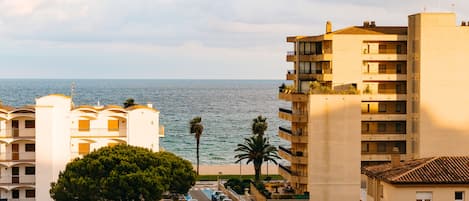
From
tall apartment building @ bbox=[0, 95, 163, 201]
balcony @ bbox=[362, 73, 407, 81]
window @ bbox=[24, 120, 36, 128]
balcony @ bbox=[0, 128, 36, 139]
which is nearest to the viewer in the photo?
tall apartment building @ bbox=[0, 95, 163, 201]

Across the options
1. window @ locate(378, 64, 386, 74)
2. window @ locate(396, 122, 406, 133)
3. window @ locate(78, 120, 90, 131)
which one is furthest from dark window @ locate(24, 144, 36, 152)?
window @ locate(396, 122, 406, 133)

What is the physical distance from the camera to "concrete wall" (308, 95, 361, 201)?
80.9 metres

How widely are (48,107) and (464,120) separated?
3991cm

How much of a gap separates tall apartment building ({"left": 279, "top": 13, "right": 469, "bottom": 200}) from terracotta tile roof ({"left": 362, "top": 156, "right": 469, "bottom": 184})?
3523 centimetres

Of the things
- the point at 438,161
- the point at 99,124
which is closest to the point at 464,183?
the point at 438,161

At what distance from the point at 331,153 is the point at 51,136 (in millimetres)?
26396

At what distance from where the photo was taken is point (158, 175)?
8056 cm

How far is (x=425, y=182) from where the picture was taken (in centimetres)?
5422

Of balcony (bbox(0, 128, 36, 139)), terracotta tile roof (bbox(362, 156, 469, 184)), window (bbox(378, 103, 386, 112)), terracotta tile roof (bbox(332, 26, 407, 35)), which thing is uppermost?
terracotta tile roof (bbox(332, 26, 407, 35))

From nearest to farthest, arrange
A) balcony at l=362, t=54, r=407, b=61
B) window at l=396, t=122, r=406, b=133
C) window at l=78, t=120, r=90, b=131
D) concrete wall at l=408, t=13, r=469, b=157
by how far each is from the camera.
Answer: window at l=78, t=120, r=90, b=131, concrete wall at l=408, t=13, r=469, b=157, balcony at l=362, t=54, r=407, b=61, window at l=396, t=122, r=406, b=133

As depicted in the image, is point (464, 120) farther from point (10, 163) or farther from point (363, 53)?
point (10, 163)

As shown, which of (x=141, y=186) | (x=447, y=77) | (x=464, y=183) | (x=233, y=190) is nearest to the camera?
(x=464, y=183)

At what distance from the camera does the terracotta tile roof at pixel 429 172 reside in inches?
2140

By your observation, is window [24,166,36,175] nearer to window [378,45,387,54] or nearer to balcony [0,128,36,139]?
balcony [0,128,36,139]
